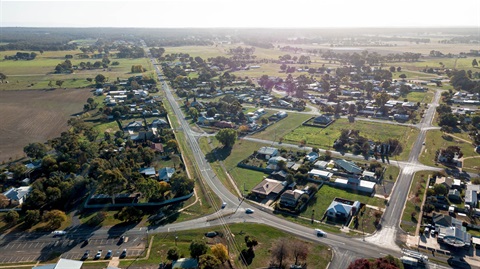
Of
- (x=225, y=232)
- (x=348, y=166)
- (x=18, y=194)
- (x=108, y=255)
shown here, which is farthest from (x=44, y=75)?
(x=348, y=166)

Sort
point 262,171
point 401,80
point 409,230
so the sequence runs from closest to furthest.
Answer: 1. point 409,230
2. point 262,171
3. point 401,80

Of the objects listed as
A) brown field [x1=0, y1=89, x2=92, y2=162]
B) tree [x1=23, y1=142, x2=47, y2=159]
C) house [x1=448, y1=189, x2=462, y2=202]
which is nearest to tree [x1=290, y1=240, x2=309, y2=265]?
house [x1=448, y1=189, x2=462, y2=202]

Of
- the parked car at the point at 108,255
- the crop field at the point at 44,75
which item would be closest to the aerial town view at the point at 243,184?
the parked car at the point at 108,255

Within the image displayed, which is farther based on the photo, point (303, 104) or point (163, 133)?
point (303, 104)

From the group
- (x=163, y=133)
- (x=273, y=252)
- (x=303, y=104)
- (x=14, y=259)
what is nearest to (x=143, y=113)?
(x=163, y=133)

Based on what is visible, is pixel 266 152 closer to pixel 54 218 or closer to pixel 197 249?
pixel 197 249

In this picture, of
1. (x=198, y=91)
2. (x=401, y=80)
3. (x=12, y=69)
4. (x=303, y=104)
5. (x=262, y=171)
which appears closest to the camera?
(x=262, y=171)

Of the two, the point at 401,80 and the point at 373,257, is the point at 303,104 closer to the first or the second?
the point at 401,80
